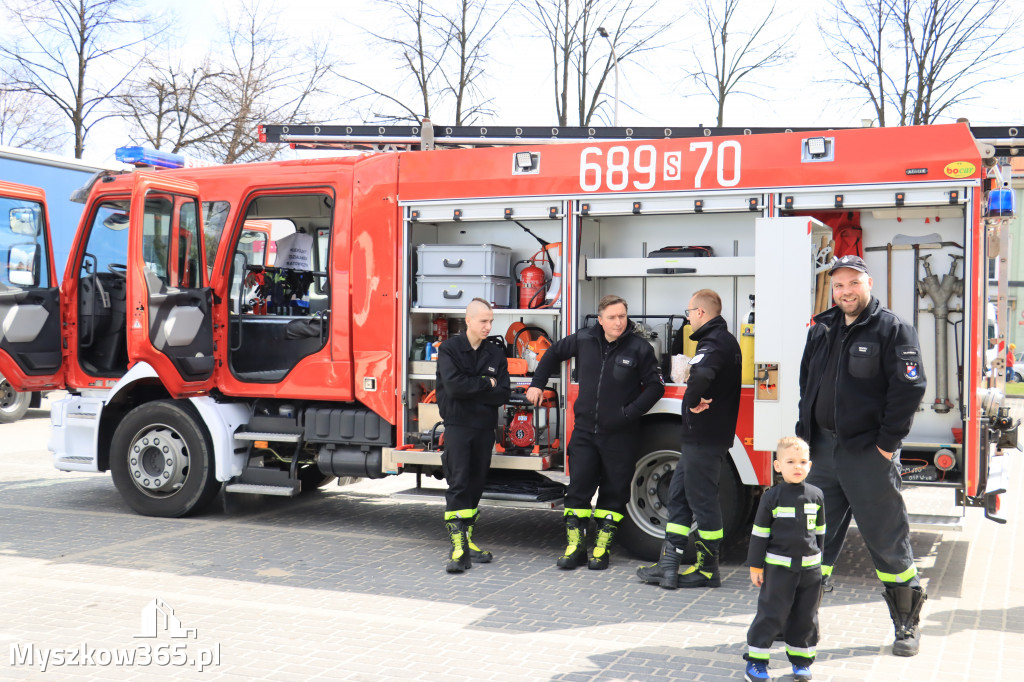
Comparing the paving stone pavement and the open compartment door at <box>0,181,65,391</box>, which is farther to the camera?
the open compartment door at <box>0,181,65,391</box>

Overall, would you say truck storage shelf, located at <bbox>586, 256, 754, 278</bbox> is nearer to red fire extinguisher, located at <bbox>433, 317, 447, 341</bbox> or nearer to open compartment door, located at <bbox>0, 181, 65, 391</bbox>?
red fire extinguisher, located at <bbox>433, 317, 447, 341</bbox>

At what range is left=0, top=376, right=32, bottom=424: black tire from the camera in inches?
610

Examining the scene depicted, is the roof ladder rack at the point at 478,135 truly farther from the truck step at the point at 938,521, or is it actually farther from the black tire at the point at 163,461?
the black tire at the point at 163,461

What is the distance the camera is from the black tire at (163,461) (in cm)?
823

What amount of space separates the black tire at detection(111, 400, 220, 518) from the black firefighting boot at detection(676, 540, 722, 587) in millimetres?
4086

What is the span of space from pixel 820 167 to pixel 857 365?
6.32 ft

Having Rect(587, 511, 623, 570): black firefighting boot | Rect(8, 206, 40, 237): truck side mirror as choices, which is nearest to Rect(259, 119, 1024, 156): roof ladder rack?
Rect(8, 206, 40, 237): truck side mirror

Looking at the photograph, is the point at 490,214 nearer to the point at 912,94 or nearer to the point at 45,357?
the point at 45,357

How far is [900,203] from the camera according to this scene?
6.36 metres

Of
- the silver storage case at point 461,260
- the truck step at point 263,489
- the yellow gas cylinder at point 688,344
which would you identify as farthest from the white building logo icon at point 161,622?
the yellow gas cylinder at point 688,344

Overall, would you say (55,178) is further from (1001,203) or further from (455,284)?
(1001,203)

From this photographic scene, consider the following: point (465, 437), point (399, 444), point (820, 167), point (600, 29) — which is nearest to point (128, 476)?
point (399, 444)

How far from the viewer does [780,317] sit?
6305mm

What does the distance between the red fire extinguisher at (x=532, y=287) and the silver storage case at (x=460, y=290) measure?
157mm
